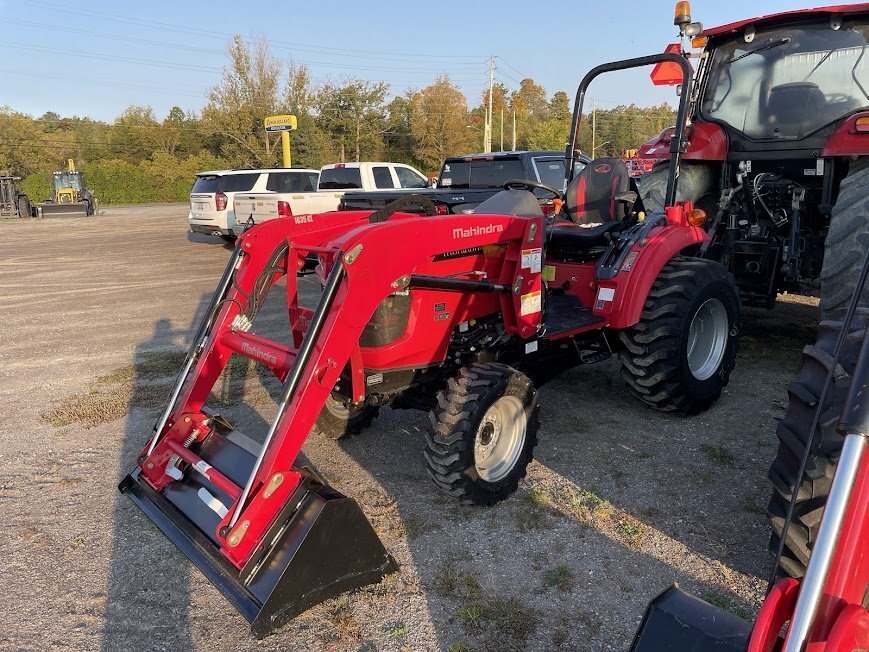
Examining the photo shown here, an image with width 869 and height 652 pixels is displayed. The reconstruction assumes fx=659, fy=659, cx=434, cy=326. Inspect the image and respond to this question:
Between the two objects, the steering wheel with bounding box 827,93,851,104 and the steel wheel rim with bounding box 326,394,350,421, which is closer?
the steel wheel rim with bounding box 326,394,350,421

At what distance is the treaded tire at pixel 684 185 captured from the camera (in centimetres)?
582

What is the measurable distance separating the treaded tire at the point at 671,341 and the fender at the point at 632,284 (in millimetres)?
96

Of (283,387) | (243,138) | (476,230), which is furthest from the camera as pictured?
(243,138)

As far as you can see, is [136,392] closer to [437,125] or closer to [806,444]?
[806,444]

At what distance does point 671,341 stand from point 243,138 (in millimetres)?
37308

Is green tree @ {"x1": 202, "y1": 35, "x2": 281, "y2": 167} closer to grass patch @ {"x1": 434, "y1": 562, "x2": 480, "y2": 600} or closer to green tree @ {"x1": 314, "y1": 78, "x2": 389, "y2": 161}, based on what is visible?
green tree @ {"x1": 314, "y1": 78, "x2": 389, "y2": 161}

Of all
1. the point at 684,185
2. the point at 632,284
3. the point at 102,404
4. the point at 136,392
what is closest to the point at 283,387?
the point at 632,284

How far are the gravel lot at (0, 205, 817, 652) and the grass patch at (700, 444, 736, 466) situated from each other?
0.01m

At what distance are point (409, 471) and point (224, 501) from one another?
1213 millimetres

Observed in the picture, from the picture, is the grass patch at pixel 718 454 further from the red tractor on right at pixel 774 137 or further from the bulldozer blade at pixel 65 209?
the bulldozer blade at pixel 65 209

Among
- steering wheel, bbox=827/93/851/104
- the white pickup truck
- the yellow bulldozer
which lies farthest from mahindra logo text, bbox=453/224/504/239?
the yellow bulldozer

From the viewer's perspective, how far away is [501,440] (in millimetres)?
3465

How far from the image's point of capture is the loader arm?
254 centimetres

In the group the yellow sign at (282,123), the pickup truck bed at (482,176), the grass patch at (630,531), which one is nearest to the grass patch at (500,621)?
the grass patch at (630,531)
